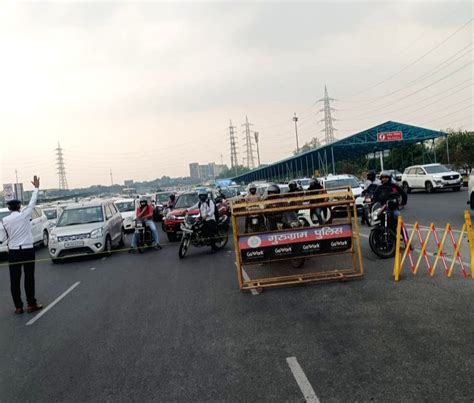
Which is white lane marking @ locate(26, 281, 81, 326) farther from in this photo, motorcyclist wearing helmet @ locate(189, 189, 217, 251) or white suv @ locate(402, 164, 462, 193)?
white suv @ locate(402, 164, 462, 193)

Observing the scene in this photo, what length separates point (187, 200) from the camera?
18188 millimetres

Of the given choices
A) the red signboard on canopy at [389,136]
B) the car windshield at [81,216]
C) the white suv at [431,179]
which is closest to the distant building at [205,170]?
the red signboard on canopy at [389,136]

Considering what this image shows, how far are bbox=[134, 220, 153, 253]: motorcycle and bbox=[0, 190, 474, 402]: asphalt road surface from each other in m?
5.70

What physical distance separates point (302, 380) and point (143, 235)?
1114 centimetres

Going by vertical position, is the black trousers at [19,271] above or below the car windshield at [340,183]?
below

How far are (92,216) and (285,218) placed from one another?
790 centimetres

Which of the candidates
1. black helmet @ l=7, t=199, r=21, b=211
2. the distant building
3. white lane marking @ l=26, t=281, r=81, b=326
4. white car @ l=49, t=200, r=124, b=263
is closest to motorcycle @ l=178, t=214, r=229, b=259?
white car @ l=49, t=200, r=124, b=263

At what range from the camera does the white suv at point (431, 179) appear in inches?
1077

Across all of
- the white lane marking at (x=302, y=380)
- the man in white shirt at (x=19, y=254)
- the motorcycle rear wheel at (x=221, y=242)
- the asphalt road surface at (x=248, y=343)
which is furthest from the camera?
the motorcycle rear wheel at (x=221, y=242)

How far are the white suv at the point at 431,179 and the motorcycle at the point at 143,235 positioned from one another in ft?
64.8

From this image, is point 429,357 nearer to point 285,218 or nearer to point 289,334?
point 289,334

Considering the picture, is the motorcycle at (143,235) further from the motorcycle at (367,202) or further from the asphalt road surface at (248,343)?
the motorcycle at (367,202)

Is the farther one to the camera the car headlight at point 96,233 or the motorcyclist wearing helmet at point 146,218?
the motorcyclist wearing helmet at point 146,218

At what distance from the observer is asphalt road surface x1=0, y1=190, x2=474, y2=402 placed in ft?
13.5
